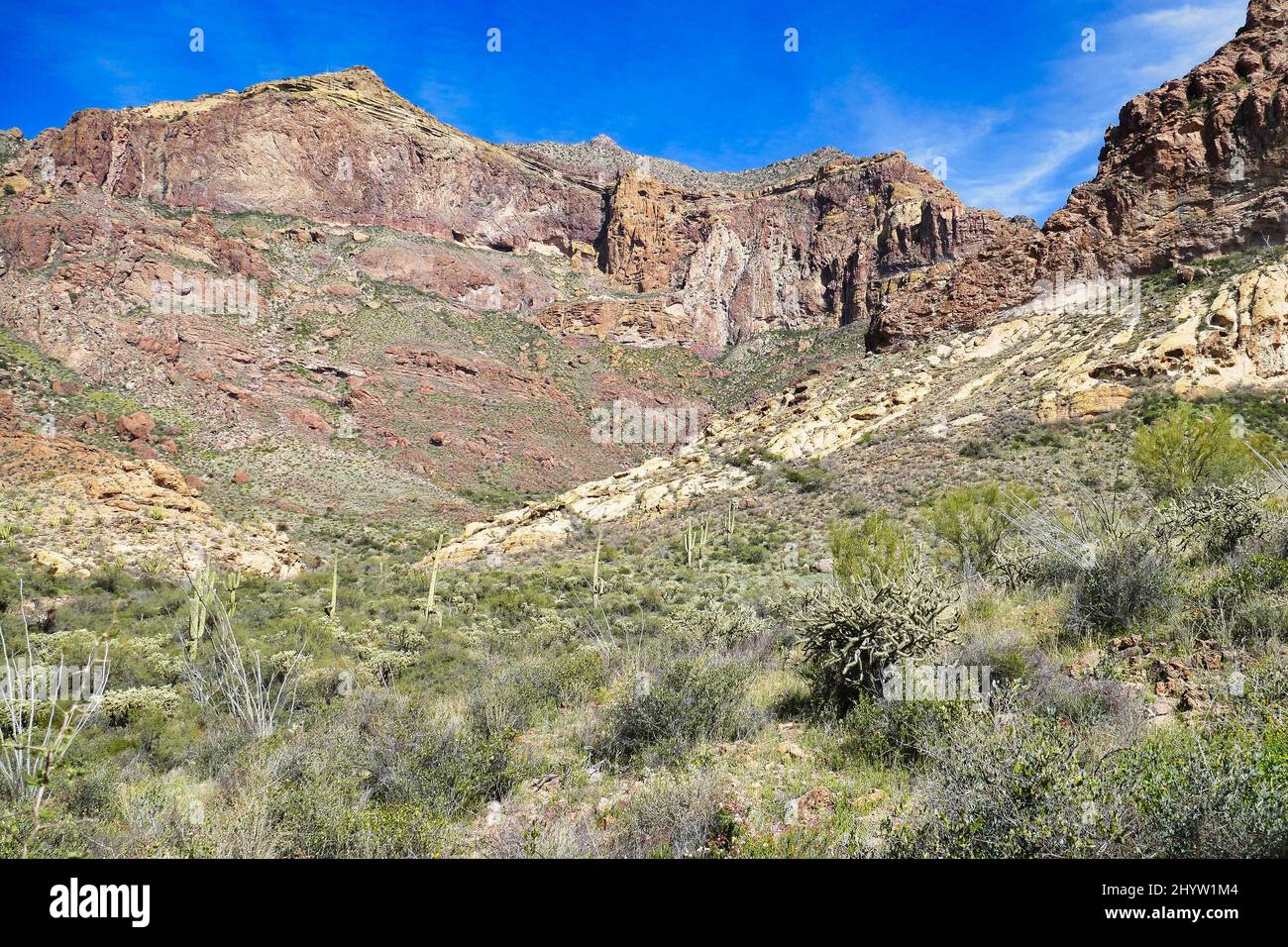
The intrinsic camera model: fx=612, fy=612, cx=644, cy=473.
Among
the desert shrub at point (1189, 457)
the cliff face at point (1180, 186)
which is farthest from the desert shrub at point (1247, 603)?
the cliff face at point (1180, 186)

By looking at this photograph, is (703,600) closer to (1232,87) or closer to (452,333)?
(1232,87)

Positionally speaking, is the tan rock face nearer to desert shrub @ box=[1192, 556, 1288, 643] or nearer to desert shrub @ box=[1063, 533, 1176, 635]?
desert shrub @ box=[1063, 533, 1176, 635]

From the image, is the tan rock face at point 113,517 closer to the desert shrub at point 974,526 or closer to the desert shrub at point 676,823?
the desert shrub at point 676,823

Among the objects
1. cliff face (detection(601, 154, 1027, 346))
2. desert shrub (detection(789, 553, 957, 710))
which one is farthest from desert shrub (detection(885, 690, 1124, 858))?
cliff face (detection(601, 154, 1027, 346))

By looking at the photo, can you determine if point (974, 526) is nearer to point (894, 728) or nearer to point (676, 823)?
point (894, 728)

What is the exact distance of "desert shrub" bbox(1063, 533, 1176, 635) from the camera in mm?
5820

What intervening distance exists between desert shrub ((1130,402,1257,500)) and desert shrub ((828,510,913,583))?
5.02m

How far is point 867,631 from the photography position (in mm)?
5332

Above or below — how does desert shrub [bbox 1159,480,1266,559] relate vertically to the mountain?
below

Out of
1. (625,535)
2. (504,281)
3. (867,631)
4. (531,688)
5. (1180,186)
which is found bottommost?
(531,688)

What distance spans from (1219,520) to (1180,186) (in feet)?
104

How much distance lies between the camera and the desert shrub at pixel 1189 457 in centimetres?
1064

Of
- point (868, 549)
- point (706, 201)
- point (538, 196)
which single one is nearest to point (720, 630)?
point (868, 549)
